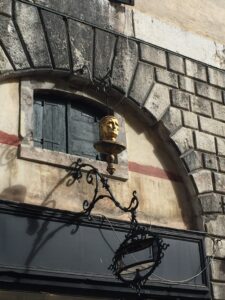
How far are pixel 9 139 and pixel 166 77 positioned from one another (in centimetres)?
250

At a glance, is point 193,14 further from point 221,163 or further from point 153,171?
point 153,171

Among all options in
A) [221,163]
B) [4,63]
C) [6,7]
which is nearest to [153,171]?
[221,163]

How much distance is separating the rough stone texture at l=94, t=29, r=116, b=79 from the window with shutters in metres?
0.45

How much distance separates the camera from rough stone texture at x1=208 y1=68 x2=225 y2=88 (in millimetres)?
8484

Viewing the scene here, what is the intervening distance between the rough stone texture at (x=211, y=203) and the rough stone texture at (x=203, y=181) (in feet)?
0.25

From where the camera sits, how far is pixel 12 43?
6691 millimetres

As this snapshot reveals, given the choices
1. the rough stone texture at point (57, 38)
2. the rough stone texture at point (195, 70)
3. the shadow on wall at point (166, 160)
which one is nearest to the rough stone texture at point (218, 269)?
the shadow on wall at point (166, 160)

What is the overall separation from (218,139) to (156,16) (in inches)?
73.3

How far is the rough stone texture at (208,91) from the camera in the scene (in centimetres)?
826

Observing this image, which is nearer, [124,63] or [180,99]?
[124,63]

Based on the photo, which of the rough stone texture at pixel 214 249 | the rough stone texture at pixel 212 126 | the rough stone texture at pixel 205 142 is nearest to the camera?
the rough stone texture at pixel 214 249

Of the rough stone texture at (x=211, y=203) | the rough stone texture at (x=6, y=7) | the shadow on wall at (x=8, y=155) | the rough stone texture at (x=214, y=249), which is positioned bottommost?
the rough stone texture at (x=214, y=249)

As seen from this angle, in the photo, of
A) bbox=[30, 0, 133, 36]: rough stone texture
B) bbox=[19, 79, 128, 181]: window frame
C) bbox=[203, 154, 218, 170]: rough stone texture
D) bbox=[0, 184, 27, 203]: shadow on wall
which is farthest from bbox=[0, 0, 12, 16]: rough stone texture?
bbox=[203, 154, 218, 170]: rough stone texture

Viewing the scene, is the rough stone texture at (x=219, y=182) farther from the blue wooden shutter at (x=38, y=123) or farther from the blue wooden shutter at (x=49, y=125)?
the blue wooden shutter at (x=38, y=123)
